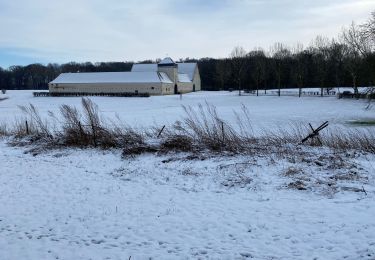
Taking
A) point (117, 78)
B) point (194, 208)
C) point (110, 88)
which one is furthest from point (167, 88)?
point (194, 208)


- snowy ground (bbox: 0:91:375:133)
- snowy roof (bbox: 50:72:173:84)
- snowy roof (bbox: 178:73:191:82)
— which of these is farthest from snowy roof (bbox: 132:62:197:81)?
snowy ground (bbox: 0:91:375:133)

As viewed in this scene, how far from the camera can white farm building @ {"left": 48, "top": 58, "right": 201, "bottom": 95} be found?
93.6m

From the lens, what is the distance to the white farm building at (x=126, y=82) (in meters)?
93.6

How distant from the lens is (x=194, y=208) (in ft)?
28.3

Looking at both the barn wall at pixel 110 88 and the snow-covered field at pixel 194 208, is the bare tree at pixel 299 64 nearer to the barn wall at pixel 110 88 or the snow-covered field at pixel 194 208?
the barn wall at pixel 110 88

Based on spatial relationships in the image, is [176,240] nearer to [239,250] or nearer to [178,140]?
[239,250]

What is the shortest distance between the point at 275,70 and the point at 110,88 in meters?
38.2

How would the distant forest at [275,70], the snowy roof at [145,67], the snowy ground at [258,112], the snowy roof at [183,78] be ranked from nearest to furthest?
the snowy ground at [258,112], the distant forest at [275,70], the snowy roof at [183,78], the snowy roof at [145,67]

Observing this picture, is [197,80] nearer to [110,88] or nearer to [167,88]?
[167,88]

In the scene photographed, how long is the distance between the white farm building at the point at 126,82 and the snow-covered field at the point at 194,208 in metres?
80.7

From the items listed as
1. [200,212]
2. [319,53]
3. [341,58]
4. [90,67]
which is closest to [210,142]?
[200,212]

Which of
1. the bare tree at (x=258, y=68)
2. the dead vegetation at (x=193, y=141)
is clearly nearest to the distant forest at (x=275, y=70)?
the bare tree at (x=258, y=68)

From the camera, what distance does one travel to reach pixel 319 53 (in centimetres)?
9306

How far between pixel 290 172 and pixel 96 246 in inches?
225
